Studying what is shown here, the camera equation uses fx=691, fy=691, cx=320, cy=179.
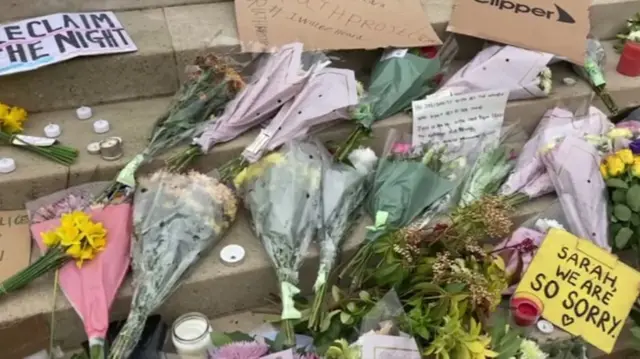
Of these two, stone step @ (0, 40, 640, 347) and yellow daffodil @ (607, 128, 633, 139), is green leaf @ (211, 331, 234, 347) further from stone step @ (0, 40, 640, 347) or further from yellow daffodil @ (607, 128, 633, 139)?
yellow daffodil @ (607, 128, 633, 139)

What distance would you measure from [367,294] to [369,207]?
0.30m

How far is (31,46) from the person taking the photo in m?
1.91

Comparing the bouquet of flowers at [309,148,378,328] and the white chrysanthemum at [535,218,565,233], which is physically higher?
the bouquet of flowers at [309,148,378,328]

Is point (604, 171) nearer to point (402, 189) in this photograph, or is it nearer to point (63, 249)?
point (402, 189)

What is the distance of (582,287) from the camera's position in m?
1.77

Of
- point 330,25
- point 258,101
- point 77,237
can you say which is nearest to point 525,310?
point 258,101

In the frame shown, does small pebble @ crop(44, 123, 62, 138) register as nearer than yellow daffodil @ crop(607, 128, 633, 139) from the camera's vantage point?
Yes

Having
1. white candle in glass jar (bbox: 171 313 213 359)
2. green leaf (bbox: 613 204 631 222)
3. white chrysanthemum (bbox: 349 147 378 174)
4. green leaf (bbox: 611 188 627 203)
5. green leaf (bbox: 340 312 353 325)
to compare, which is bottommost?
green leaf (bbox: 613 204 631 222)

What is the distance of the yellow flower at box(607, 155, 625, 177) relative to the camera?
6.14ft

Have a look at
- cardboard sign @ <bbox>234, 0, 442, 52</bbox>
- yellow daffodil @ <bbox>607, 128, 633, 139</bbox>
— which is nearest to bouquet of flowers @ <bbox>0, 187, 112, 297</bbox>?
cardboard sign @ <bbox>234, 0, 442, 52</bbox>

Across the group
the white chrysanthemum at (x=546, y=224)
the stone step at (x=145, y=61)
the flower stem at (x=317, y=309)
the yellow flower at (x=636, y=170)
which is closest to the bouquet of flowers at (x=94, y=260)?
the stone step at (x=145, y=61)

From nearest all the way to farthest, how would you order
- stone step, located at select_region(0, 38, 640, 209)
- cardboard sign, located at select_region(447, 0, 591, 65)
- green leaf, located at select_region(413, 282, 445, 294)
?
green leaf, located at select_region(413, 282, 445, 294) < stone step, located at select_region(0, 38, 640, 209) < cardboard sign, located at select_region(447, 0, 591, 65)

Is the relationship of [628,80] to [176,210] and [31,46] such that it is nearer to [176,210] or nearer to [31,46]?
[176,210]

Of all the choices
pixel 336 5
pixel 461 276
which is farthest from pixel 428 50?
pixel 461 276
